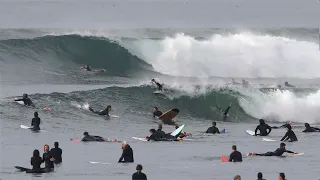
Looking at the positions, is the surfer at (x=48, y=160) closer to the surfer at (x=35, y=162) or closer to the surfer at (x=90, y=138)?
the surfer at (x=35, y=162)

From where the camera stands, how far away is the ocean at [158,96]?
28000 mm

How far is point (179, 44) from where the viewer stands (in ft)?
234

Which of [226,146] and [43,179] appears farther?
[226,146]

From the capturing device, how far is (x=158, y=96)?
154 ft

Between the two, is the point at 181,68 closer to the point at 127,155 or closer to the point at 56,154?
the point at 127,155

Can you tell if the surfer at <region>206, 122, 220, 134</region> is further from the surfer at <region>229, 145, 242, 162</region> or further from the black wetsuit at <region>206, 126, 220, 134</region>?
the surfer at <region>229, 145, 242, 162</region>

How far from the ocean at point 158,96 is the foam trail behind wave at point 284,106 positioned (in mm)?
72

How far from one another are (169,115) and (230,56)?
29.5 m

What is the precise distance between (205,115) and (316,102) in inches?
324

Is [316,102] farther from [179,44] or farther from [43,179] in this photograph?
[43,179]

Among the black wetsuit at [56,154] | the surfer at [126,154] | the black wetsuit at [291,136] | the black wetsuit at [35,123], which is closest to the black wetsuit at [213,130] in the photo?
the black wetsuit at [291,136]

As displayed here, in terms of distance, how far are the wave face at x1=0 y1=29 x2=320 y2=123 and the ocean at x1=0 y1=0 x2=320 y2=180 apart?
110mm

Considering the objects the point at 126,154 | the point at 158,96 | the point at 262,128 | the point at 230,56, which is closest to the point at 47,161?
the point at 126,154

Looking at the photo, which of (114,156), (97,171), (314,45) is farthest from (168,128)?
(314,45)
